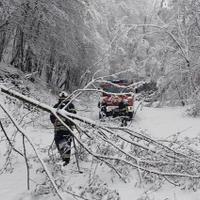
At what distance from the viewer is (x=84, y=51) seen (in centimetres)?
3231

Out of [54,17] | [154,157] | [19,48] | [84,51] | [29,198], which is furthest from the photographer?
[84,51]

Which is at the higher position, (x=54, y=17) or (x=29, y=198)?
(x=54, y=17)

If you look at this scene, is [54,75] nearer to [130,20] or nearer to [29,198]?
[130,20]

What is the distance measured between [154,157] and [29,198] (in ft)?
9.53

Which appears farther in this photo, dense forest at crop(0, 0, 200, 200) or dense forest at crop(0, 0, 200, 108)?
dense forest at crop(0, 0, 200, 108)

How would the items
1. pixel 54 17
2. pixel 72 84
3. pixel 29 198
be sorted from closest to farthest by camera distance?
1. pixel 29 198
2. pixel 54 17
3. pixel 72 84

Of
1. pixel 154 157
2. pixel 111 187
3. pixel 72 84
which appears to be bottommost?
pixel 72 84

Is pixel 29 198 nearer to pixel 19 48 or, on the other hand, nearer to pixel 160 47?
pixel 160 47

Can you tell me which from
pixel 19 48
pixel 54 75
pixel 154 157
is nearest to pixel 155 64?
Result: pixel 19 48

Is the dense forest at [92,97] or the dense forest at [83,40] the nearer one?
the dense forest at [92,97]

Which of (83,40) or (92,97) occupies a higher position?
(92,97)

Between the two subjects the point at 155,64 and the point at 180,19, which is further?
the point at 155,64

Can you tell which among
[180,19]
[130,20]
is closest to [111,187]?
[180,19]

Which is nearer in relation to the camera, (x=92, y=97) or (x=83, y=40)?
(x=92, y=97)
